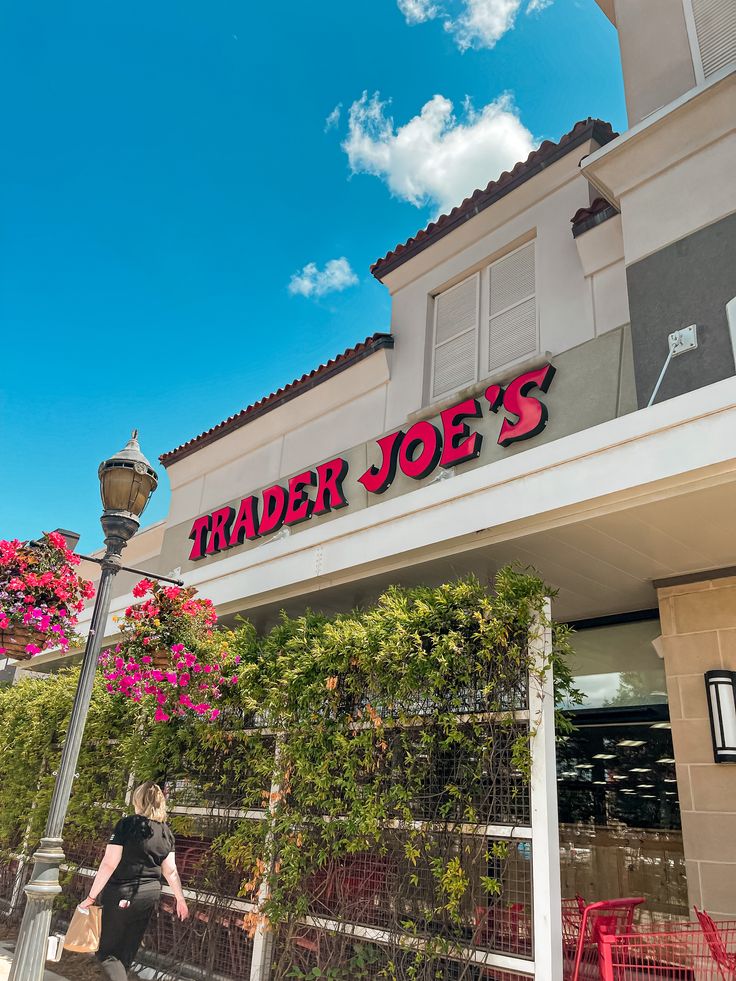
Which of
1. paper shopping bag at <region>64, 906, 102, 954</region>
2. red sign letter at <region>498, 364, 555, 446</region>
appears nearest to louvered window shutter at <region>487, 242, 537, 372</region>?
red sign letter at <region>498, 364, 555, 446</region>

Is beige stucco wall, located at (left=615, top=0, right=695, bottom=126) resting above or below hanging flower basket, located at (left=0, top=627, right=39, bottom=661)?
above

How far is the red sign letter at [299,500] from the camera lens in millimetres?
8891

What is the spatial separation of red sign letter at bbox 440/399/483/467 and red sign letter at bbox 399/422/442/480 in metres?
0.14

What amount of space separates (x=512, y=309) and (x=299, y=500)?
12.4ft

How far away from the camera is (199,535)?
10.8 meters

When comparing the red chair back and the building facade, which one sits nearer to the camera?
the red chair back

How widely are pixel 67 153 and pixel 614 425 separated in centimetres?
893

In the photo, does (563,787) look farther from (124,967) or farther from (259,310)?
(259,310)

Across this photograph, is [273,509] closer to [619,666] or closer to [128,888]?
[619,666]

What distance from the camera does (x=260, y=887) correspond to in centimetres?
529

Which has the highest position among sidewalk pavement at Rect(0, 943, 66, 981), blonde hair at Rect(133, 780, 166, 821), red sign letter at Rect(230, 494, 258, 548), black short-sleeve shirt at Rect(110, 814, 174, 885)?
red sign letter at Rect(230, 494, 258, 548)

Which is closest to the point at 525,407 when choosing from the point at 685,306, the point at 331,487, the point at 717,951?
the point at 685,306

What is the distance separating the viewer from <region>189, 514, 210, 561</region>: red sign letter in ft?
34.8

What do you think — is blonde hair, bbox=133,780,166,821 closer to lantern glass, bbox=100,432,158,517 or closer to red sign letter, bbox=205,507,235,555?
lantern glass, bbox=100,432,158,517
